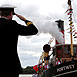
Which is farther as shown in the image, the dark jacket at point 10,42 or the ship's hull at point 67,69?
the ship's hull at point 67,69

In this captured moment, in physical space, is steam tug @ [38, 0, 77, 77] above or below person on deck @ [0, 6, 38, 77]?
below

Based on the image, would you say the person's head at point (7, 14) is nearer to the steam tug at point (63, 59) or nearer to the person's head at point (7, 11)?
the person's head at point (7, 11)

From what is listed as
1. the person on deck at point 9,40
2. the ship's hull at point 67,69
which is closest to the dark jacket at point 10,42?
the person on deck at point 9,40

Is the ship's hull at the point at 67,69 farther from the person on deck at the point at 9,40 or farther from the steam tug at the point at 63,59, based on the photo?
the person on deck at the point at 9,40

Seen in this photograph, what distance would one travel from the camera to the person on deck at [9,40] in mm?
3070

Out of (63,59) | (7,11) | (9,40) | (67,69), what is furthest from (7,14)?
(63,59)

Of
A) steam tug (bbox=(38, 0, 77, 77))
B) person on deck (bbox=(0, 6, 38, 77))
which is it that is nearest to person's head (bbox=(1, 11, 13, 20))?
person on deck (bbox=(0, 6, 38, 77))

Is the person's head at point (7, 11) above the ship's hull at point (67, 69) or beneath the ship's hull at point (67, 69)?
above

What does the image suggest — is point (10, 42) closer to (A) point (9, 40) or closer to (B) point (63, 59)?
(A) point (9, 40)

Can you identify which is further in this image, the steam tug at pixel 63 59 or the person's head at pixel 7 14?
the steam tug at pixel 63 59

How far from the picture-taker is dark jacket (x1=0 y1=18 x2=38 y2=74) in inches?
121

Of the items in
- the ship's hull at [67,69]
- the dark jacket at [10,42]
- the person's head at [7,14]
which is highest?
the person's head at [7,14]

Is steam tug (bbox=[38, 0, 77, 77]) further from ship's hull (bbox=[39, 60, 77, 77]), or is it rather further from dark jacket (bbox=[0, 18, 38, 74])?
dark jacket (bbox=[0, 18, 38, 74])

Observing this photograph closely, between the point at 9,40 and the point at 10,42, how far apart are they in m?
0.03
